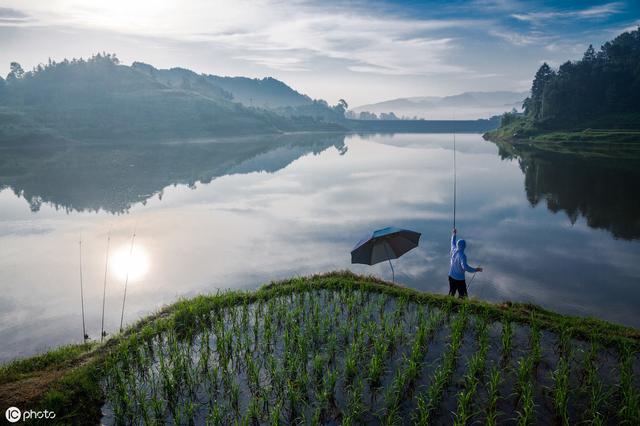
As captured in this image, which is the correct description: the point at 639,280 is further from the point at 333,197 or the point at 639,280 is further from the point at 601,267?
the point at 333,197

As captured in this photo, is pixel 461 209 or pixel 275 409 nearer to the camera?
pixel 275 409

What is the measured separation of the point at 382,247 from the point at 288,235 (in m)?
10.5

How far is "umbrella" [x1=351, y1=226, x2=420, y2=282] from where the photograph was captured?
13.6 metres

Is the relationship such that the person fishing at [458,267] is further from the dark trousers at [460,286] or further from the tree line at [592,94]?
the tree line at [592,94]

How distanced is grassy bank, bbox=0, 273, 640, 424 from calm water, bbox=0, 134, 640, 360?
3038 mm

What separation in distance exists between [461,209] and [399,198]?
547cm

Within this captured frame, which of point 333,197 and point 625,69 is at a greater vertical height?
point 625,69

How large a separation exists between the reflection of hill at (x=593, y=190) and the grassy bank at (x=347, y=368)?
16124 millimetres

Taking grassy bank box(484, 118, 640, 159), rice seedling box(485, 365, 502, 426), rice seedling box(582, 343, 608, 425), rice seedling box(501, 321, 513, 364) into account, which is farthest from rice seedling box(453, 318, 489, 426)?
grassy bank box(484, 118, 640, 159)

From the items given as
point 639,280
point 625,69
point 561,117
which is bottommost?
point 639,280

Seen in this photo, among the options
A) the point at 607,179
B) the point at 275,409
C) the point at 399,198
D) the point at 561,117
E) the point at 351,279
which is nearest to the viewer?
the point at 275,409

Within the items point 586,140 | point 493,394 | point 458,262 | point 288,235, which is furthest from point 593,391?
point 586,140

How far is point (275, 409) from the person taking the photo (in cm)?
788

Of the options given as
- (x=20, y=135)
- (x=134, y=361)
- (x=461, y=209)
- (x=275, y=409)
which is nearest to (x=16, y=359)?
(x=134, y=361)
